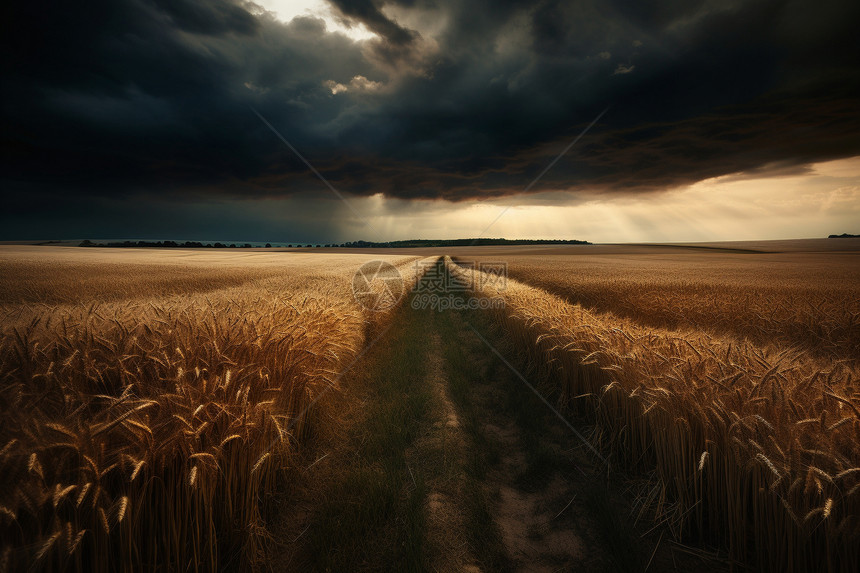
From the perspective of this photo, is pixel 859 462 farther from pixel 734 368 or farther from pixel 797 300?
pixel 797 300

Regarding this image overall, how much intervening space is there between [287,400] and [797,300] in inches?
410

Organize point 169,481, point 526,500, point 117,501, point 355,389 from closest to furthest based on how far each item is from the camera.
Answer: point 117,501 → point 169,481 → point 526,500 → point 355,389

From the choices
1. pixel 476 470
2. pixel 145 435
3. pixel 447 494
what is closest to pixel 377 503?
pixel 447 494

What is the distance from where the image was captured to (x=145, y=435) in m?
1.79

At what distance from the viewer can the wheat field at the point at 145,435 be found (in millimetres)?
1460

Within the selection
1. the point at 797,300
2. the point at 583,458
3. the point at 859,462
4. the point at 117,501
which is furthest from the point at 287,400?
the point at 797,300

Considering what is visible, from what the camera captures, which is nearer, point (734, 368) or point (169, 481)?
point (169, 481)

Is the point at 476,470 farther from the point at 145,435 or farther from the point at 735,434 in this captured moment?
the point at 145,435

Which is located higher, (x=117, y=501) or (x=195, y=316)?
(x=195, y=316)

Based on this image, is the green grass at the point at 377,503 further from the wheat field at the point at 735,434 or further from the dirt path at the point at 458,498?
the wheat field at the point at 735,434

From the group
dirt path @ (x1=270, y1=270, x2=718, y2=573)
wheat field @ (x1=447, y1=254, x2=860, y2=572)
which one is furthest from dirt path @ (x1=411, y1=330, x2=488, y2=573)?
wheat field @ (x1=447, y1=254, x2=860, y2=572)

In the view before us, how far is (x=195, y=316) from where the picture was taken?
3.78 metres

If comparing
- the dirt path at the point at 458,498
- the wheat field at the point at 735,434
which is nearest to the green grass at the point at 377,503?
the dirt path at the point at 458,498

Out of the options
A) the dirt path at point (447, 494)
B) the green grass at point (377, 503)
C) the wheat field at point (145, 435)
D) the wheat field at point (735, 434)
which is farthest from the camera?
the dirt path at point (447, 494)
